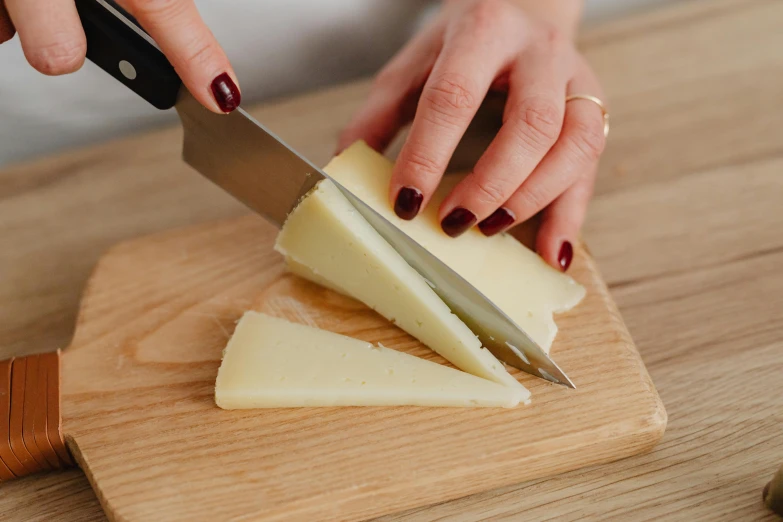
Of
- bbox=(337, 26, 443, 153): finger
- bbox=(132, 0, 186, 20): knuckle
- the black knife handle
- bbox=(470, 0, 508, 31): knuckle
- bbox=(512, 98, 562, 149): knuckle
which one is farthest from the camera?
bbox=(337, 26, 443, 153): finger

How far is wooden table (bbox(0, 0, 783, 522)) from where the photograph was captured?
1.37 m

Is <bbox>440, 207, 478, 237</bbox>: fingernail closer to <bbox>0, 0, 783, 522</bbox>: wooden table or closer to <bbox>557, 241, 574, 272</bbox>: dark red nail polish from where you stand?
<bbox>557, 241, 574, 272</bbox>: dark red nail polish

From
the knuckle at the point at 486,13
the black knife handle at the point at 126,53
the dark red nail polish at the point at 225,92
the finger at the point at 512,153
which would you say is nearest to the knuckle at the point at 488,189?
the finger at the point at 512,153

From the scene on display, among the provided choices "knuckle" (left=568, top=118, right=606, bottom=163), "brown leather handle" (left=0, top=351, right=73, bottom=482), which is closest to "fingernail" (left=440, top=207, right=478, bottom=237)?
"knuckle" (left=568, top=118, right=606, bottom=163)

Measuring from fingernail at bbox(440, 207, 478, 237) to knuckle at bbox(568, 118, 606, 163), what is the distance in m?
0.34

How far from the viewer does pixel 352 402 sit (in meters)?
1.40

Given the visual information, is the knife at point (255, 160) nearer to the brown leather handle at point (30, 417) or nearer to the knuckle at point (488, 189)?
the knuckle at point (488, 189)

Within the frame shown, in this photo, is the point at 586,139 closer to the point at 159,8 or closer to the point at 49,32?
Result: the point at 159,8

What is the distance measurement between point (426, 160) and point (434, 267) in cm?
25

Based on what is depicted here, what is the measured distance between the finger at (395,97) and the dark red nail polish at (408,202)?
1.37 feet

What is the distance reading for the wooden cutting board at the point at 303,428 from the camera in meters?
1.30

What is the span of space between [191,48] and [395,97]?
71cm

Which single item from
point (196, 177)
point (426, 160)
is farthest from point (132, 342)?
point (426, 160)

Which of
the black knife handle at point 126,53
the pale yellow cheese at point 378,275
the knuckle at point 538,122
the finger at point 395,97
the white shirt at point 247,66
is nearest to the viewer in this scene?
the black knife handle at point 126,53
